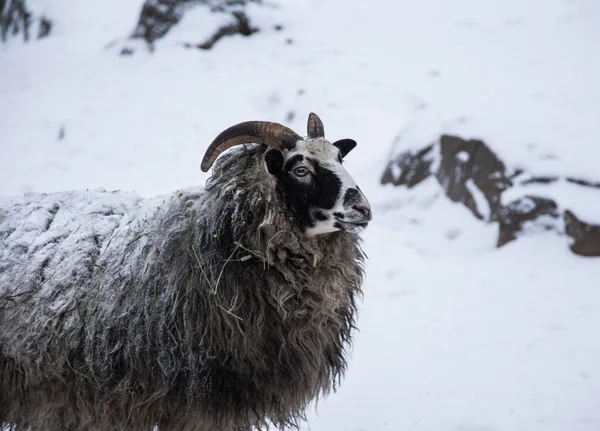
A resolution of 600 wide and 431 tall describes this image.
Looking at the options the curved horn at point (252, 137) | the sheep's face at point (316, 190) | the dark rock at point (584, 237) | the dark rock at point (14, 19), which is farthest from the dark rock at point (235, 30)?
the sheep's face at point (316, 190)

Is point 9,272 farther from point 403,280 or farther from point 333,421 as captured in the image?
point 403,280

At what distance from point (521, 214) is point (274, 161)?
432 cm

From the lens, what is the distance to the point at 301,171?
3.20 meters

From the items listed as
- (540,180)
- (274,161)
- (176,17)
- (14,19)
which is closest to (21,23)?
(14,19)

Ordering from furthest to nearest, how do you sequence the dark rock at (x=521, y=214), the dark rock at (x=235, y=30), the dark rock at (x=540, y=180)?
the dark rock at (x=235, y=30) → the dark rock at (x=540, y=180) → the dark rock at (x=521, y=214)

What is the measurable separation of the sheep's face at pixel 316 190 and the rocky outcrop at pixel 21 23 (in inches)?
576

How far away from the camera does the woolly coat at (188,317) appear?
321 cm

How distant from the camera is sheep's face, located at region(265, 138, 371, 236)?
10.1ft

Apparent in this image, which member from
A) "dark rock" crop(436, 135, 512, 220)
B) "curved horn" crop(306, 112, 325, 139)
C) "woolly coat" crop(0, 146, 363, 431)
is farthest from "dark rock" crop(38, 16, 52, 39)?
"curved horn" crop(306, 112, 325, 139)

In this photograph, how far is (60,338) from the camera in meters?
3.31

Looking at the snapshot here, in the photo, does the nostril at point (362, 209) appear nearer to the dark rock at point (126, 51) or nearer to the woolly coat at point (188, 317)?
the woolly coat at point (188, 317)

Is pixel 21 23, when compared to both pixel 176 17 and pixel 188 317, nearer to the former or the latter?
pixel 176 17

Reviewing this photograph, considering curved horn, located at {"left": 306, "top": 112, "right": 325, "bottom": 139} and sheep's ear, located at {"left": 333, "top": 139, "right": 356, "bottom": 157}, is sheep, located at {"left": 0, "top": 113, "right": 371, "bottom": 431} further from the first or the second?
sheep's ear, located at {"left": 333, "top": 139, "right": 356, "bottom": 157}

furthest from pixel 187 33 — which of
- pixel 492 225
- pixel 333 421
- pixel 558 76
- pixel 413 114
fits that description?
pixel 333 421
